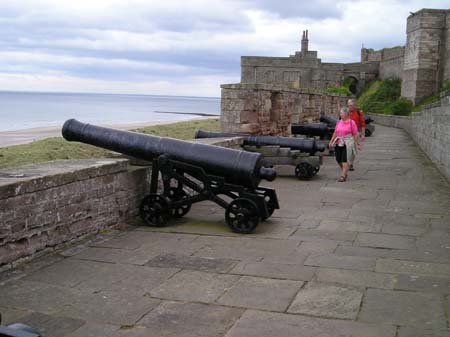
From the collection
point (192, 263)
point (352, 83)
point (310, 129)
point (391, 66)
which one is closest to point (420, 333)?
point (192, 263)

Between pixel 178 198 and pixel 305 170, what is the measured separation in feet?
12.6

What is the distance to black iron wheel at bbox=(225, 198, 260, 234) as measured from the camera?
5590 mm

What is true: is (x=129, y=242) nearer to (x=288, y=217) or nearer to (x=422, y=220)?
(x=288, y=217)

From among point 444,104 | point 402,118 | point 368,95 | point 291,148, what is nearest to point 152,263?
point 291,148

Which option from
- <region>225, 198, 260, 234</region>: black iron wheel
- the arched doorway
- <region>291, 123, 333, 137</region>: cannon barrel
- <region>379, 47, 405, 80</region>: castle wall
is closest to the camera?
<region>225, 198, 260, 234</region>: black iron wheel

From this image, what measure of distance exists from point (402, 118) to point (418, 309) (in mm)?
30791

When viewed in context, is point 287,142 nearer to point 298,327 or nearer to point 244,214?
point 244,214

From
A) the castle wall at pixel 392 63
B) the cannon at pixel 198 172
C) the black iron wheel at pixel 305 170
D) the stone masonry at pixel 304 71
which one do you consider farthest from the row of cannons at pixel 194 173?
the stone masonry at pixel 304 71

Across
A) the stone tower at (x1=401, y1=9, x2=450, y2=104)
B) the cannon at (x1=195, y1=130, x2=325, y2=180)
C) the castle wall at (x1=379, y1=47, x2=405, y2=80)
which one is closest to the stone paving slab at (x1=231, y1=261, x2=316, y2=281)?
the cannon at (x1=195, y1=130, x2=325, y2=180)

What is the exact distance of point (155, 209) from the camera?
5.86 meters

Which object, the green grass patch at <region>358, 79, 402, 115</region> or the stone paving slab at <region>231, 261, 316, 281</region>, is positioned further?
the green grass patch at <region>358, 79, 402, 115</region>

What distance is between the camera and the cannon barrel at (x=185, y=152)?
5.64 meters

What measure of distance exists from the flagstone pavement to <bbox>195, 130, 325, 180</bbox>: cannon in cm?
289

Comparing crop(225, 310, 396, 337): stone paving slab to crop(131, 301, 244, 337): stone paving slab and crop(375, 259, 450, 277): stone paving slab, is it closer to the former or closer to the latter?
crop(131, 301, 244, 337): stone paving slab
